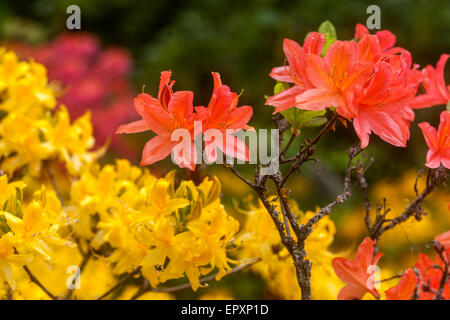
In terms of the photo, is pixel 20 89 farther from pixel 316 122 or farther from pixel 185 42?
pixel 185 42

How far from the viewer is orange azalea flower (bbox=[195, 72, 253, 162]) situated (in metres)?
0.39

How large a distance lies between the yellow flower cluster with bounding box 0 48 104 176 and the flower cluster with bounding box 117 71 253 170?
23 cm

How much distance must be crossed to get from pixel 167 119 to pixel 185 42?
1.79m

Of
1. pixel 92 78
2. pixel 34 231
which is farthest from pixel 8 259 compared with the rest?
pixel 92 78

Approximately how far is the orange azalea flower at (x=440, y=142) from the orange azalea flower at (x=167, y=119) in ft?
0.60

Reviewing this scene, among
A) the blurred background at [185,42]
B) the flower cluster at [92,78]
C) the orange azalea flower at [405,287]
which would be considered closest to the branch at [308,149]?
the orange azalea flower at [405,287]

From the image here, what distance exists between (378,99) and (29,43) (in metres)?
2.17

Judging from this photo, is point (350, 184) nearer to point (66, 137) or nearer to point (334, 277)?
point (334, 277)

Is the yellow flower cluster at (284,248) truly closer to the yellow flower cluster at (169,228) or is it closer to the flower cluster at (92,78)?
the yellow flower cluster at (169,228)

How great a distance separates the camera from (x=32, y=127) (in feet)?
1.96

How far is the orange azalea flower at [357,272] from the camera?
0.42 metres

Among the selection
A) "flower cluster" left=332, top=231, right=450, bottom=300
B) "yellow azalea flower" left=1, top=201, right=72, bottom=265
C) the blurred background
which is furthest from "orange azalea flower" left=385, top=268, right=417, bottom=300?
the blurred background

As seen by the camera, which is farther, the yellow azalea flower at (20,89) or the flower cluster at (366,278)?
the yellow azalea flower at (20,89)
